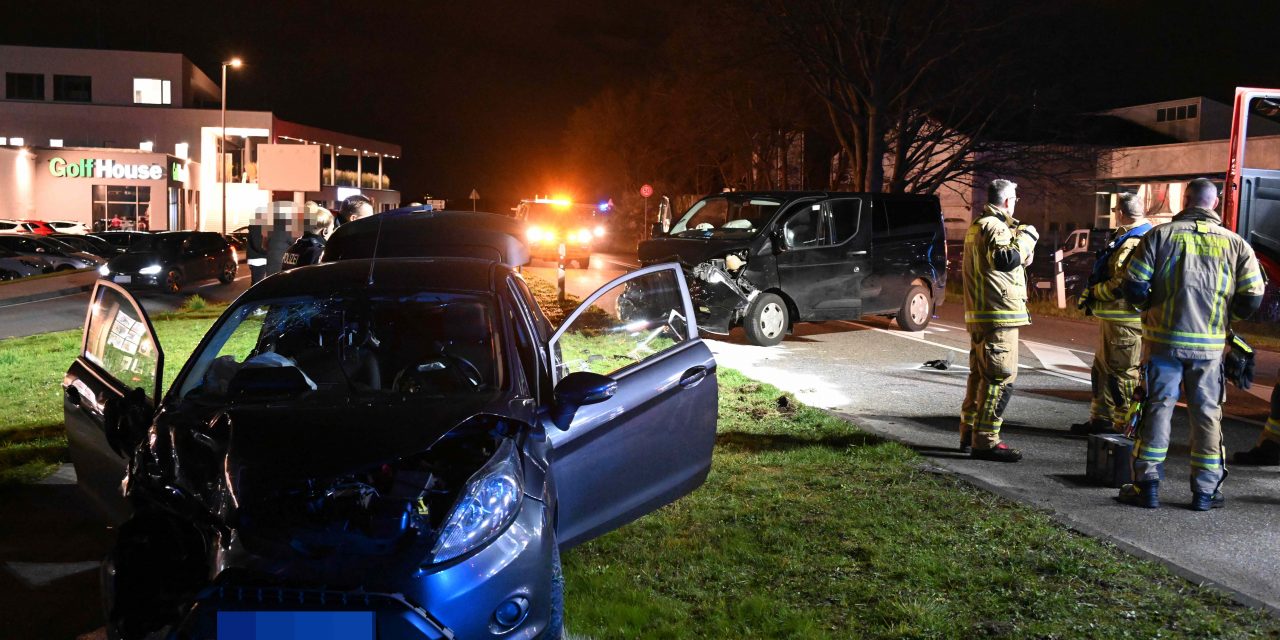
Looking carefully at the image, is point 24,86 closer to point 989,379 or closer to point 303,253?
point 303,253

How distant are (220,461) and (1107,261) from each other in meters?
6.67

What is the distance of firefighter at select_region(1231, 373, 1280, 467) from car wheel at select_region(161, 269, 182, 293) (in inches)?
916

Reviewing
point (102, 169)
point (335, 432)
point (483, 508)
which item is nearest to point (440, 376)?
point (335, 432)

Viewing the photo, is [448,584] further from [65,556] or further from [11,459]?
[11,459]

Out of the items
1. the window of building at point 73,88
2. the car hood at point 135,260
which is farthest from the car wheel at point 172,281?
the window of building at point 73,88

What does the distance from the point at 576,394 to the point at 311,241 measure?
581cm

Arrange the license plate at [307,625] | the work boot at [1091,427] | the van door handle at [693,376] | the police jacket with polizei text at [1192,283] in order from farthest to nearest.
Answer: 1. the work boot at [1091,427]
2. the police jacket with polizei text at [1192,283]
3. the van door handle at [693,376]
4. the license plate at [307,625]

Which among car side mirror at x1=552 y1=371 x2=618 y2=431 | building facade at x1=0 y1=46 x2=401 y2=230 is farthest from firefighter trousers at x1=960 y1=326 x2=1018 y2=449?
building facade at x1=0 y1=46 x2=401 y2=230

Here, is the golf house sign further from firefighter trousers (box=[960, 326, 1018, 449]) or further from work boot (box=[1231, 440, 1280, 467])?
work boot (box=[1231, 440, 1280, 467])

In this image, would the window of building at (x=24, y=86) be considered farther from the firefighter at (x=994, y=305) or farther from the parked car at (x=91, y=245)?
the firefighter at (x=994, y=305)

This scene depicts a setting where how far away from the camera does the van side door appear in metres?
14.0

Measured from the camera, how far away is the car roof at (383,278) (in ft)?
16.3

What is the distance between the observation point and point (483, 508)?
359cm

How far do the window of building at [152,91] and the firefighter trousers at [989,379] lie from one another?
64.1m
